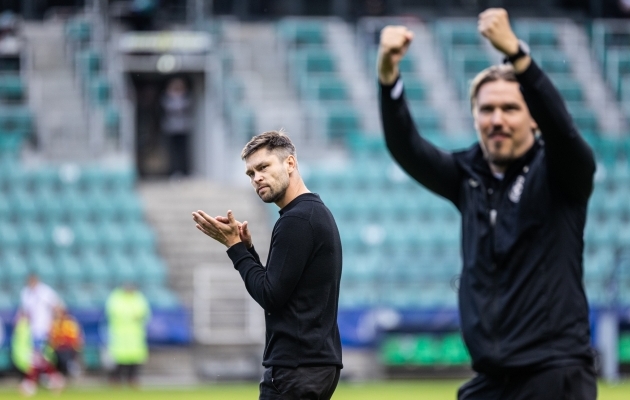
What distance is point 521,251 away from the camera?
3.97 meters

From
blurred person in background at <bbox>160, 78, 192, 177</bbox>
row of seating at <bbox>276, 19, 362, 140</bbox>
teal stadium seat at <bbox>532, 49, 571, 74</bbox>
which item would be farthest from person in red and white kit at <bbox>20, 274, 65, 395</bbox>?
teal stadium seat at <bbox>532, 49, 571, 74</bbox>

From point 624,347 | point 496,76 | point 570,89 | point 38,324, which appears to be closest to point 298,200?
point 496,76

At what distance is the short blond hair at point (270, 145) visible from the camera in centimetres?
479

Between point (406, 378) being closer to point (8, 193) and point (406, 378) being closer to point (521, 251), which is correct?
point (8, 193)

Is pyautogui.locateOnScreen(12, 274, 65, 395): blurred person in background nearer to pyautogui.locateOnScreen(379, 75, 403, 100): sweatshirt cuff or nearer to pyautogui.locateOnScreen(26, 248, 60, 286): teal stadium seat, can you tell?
pyautogui.locateOnScreen(26, 248, 60, 286): teal stadium seat

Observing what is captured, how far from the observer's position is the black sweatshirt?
15.4ft

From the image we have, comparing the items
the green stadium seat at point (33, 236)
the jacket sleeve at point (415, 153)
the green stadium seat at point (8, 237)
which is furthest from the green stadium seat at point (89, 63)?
the jacket sleeve at point (415, 153)

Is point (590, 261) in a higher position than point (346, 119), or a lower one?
lower

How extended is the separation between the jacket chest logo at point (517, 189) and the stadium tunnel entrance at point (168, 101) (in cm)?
2007

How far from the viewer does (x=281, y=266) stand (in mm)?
4691

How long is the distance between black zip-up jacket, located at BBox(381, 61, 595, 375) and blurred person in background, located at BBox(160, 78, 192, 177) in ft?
66.8

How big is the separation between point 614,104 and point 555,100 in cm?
2290

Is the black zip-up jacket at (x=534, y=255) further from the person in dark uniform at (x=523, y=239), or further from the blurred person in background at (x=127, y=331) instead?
the blurred person in background at (x=127, y=331)

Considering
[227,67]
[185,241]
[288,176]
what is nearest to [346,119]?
[227,67]
